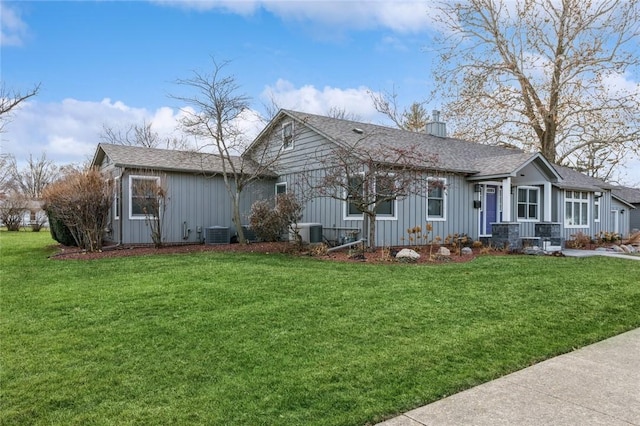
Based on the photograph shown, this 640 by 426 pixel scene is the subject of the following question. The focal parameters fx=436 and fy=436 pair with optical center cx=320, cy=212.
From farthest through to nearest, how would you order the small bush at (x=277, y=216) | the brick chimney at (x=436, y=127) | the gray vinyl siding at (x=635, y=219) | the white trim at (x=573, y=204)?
the gray vinyl siding at (x=635, y=219) < the brick chimney at (x=436, y=127) < the white trim at (x=573, y=204) < the small bush at (x=277, y=216)

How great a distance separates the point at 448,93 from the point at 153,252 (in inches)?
744

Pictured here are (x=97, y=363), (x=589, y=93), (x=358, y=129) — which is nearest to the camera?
(x=97, y=363)

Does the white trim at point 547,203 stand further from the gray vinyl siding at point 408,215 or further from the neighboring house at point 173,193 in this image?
the neighboring house at point 173,193

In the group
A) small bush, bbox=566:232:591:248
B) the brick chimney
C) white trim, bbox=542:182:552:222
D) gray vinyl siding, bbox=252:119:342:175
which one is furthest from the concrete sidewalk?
the brick chimney

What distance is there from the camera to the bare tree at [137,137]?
35375mm

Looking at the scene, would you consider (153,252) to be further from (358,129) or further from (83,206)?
(358,129)

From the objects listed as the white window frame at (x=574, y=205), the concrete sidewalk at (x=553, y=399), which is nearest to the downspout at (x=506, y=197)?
the white window frame at (x=574, y=205)

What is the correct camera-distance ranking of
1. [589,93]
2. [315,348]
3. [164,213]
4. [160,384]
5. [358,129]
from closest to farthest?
[160,384]
[315,348]
[164,213]
[358,129]
[589,93]

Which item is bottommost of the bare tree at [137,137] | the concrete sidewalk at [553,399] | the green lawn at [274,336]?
the concrete sidewalk at [553,399]

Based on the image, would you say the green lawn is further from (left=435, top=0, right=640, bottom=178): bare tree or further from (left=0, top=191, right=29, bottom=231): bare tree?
(left=0, top=191, right=29, bottom=231): bare tree

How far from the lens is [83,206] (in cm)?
1208

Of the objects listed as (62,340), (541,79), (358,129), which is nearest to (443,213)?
(358,129)

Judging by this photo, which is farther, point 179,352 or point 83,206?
point 83,206

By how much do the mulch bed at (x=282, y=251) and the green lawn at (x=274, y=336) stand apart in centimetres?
210
